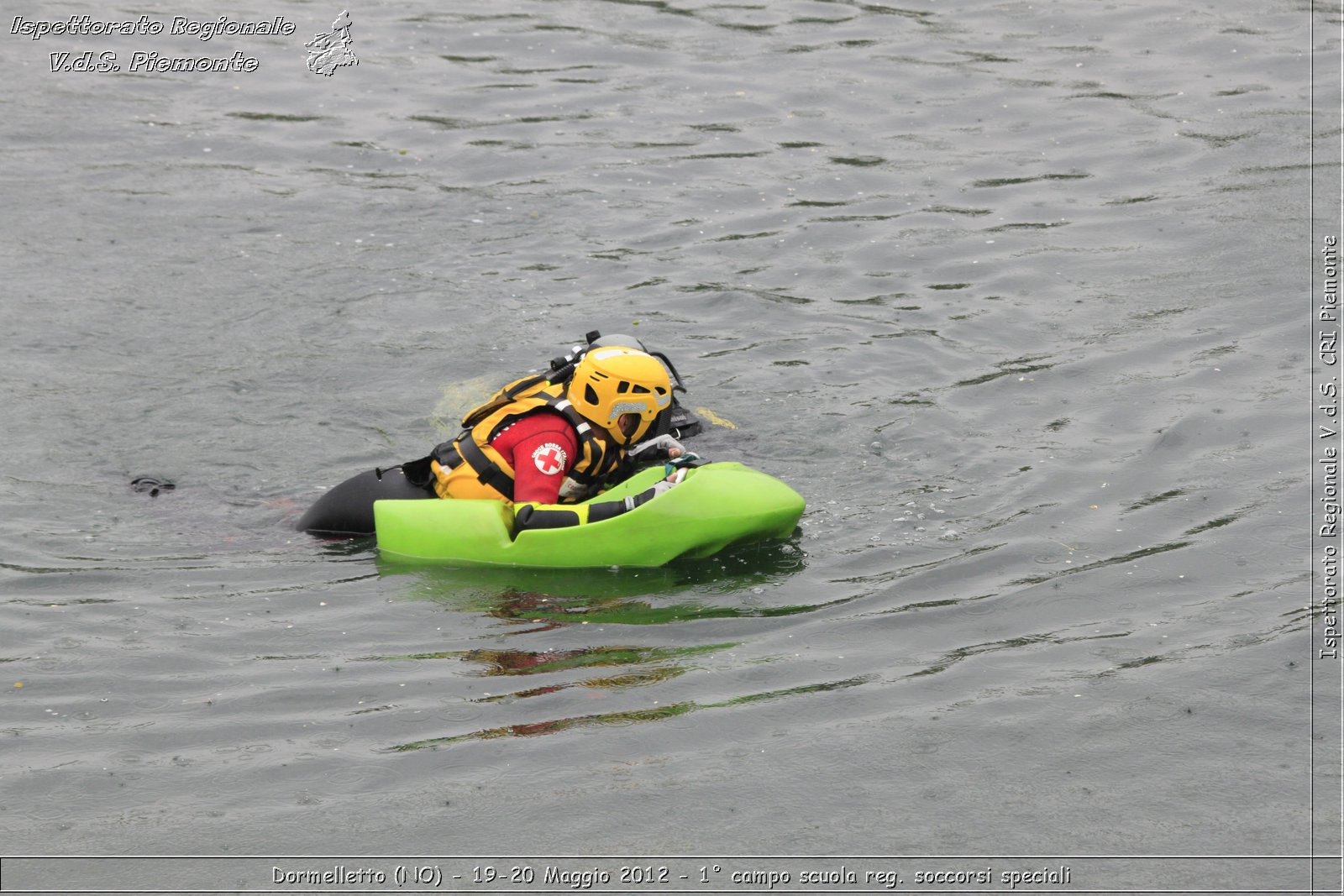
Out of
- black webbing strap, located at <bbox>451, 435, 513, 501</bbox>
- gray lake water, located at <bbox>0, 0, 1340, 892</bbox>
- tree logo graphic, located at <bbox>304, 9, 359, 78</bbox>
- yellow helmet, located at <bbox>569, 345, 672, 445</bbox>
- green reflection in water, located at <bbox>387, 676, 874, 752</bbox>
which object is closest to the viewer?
gray lake water, located at <bbox>0, 0, 1340, 892</bbox>

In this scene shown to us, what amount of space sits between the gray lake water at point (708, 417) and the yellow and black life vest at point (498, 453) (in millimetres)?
656

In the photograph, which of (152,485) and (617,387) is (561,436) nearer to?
(617,387)

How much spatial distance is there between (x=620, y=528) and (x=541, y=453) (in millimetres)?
599

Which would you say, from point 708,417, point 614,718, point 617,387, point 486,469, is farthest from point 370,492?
point 614,718

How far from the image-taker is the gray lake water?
6.31 m

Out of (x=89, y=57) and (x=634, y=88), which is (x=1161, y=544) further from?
(x=89, y=57)

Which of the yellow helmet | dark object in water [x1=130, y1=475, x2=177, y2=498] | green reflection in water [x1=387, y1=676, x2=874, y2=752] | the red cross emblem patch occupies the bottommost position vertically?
dark object in water [x1=130, y1=475, x2=177, y2=498]

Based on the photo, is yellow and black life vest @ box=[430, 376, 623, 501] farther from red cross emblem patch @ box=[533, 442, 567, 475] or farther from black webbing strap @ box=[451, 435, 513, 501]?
red cross emblem patch @ box=[533, 442, 567, 475]

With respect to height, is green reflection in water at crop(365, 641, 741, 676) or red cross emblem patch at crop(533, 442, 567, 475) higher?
red cross emblem patch at crop(533, 442, 567, 475)

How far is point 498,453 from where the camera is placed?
27.9 ft

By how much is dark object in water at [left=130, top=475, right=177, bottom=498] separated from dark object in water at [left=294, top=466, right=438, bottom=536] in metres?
0.98

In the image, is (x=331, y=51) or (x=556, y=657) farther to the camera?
(x=331, y=51)

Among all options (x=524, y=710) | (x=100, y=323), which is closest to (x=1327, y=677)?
(x=524, y=710)

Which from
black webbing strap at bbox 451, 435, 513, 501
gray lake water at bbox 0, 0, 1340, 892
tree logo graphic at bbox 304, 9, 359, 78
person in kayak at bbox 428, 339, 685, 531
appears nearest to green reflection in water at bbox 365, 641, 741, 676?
gray lake water at bbox 0, 0, 1340, 892
